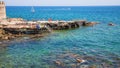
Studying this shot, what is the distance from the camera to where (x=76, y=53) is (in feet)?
130

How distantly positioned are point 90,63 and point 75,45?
534 inches

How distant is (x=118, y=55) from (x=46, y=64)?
12891mm

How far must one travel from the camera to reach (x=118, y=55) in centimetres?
3753

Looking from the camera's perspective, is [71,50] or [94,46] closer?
[71,50]

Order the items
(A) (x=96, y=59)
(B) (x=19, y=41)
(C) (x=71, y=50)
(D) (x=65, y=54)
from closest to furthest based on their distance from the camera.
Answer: (A) (x=96, y=59) < (D) (x=65, y=54) < (C) (x=71, y=50) < (B) (x=19, y=41)

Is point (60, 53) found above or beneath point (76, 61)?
beneath

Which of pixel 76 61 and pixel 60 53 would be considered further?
pixel 60 53

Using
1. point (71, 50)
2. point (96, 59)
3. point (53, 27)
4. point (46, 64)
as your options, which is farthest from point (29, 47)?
point (53, 27)

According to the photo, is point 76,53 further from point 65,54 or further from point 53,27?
point 53,27

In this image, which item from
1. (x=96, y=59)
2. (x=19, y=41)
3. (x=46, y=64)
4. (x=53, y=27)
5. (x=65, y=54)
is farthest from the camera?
(x=53, y=27)

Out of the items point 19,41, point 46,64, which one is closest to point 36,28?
point 19,41

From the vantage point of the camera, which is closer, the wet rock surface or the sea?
the wet rock surface

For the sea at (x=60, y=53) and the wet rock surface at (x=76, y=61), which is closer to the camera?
the wet rock surface at (x=76, y=61)

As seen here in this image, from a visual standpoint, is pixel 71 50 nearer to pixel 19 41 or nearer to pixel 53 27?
pixel 19 41
